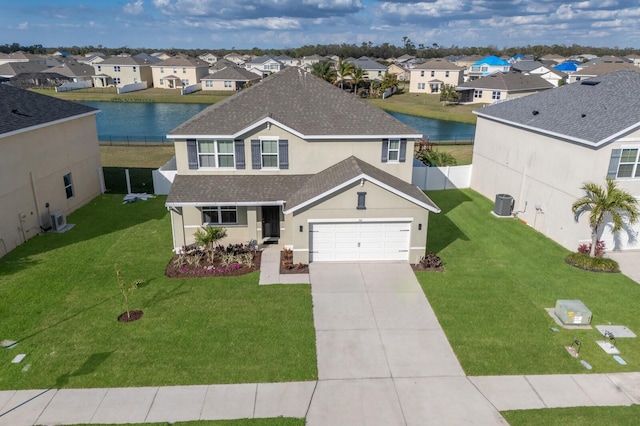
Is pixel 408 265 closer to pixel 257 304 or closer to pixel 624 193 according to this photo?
pixel 257 304

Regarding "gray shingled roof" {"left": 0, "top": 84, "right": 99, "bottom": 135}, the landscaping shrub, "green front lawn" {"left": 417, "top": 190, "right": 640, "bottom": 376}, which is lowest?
"green front lawn" {"left": 417, "top": 190, "right": 640, "bottom": 376}

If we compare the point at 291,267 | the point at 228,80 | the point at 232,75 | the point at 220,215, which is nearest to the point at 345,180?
the point at 291,267

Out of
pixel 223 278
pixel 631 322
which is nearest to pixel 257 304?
pixel 223 278

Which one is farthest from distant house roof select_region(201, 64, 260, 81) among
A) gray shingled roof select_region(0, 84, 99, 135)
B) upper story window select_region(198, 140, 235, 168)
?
upper story window select_region(198, 140, 235, 168)

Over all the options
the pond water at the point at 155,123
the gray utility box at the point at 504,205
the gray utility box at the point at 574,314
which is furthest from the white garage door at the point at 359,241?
the pond water at the point at 155,123

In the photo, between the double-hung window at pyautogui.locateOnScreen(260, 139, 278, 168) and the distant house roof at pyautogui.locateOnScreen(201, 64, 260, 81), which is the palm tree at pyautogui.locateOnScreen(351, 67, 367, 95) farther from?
the double-hung window at pyautogui.locateOnScreen(260, 139, 278, 168)

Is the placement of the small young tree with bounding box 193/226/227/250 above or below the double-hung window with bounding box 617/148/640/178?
below
